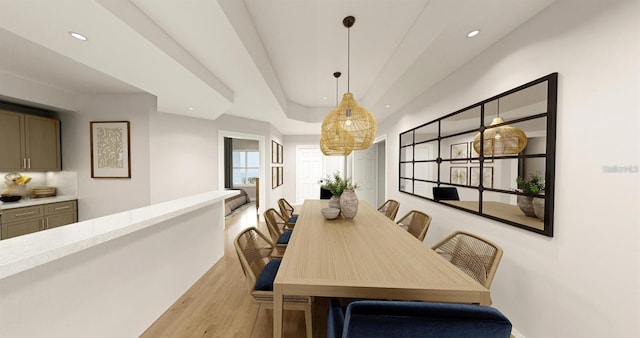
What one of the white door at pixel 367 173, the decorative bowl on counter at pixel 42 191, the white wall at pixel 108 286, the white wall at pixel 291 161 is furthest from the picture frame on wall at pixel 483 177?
the decorative bowl on counter at pixel 42 191

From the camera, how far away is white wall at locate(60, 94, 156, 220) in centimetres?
349

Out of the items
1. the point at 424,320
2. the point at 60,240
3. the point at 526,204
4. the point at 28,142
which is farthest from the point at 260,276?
the point at 28,142

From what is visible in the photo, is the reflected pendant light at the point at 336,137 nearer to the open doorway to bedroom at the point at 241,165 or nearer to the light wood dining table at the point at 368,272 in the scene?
the light wood dining table at the point at 368,272

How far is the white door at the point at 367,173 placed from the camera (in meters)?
5.85

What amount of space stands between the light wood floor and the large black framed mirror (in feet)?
6.03

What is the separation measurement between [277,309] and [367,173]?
522 centimetres

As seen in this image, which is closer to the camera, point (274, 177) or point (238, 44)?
point (238, 44)

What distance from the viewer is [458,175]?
2.33m

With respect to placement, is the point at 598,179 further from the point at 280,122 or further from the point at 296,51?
the point at 280,122

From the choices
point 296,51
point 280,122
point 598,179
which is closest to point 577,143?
point 598,179

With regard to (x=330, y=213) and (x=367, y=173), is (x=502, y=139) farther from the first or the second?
(x=367, y=173)

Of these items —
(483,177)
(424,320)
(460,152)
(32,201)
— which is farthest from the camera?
(32,201)

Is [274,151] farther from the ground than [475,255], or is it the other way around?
[274,151]

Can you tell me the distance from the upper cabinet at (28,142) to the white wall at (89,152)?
0.14 meters
